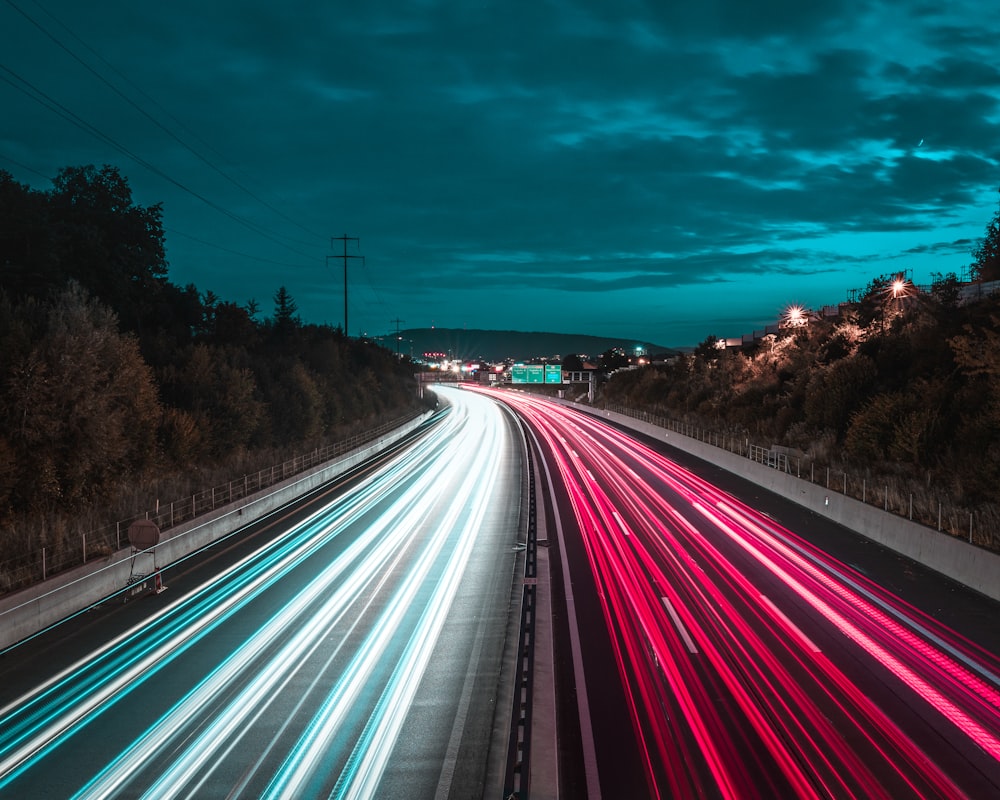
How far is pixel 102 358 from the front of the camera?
2786 centimetres

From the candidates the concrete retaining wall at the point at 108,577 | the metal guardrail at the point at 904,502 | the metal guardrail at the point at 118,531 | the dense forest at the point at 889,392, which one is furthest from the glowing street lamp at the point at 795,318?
the concrete retaining wall at the point at 108,577

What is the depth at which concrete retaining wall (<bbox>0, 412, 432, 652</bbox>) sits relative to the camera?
47.9 ft

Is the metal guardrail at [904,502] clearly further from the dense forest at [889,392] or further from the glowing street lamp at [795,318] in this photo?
the glowing street lamp at [795,318]

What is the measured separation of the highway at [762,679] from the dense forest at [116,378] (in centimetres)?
1383

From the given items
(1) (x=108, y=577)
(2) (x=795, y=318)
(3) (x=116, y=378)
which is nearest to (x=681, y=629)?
(1) (x=108, y=577)

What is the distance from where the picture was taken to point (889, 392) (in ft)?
128

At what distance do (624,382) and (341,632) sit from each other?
103639 mm

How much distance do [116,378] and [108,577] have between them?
12.3 m

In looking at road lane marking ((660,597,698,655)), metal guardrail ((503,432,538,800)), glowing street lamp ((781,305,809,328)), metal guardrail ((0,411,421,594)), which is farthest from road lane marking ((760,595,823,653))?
glowing street lamp ((781,305,809,328))

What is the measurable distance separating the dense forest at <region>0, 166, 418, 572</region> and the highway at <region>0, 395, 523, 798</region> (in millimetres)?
5229

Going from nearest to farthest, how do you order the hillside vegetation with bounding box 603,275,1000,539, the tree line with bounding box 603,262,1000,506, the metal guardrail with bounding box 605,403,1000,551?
the metal guardrail with bounding box 605,403,1000,551 < the hillside vegetation with bounding box 603,275,1000,539 < the tree line with bounding box 603,262,1000,506

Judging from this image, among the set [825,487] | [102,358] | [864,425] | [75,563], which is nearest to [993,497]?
[825,487]

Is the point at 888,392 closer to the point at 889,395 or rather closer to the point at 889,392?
the point at 889,392

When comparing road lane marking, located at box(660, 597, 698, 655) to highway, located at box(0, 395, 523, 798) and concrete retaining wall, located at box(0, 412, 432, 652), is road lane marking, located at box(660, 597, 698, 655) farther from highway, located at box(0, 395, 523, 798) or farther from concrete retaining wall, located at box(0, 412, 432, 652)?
concrete retaining wall, located at box(0, 412, 432, 652)
